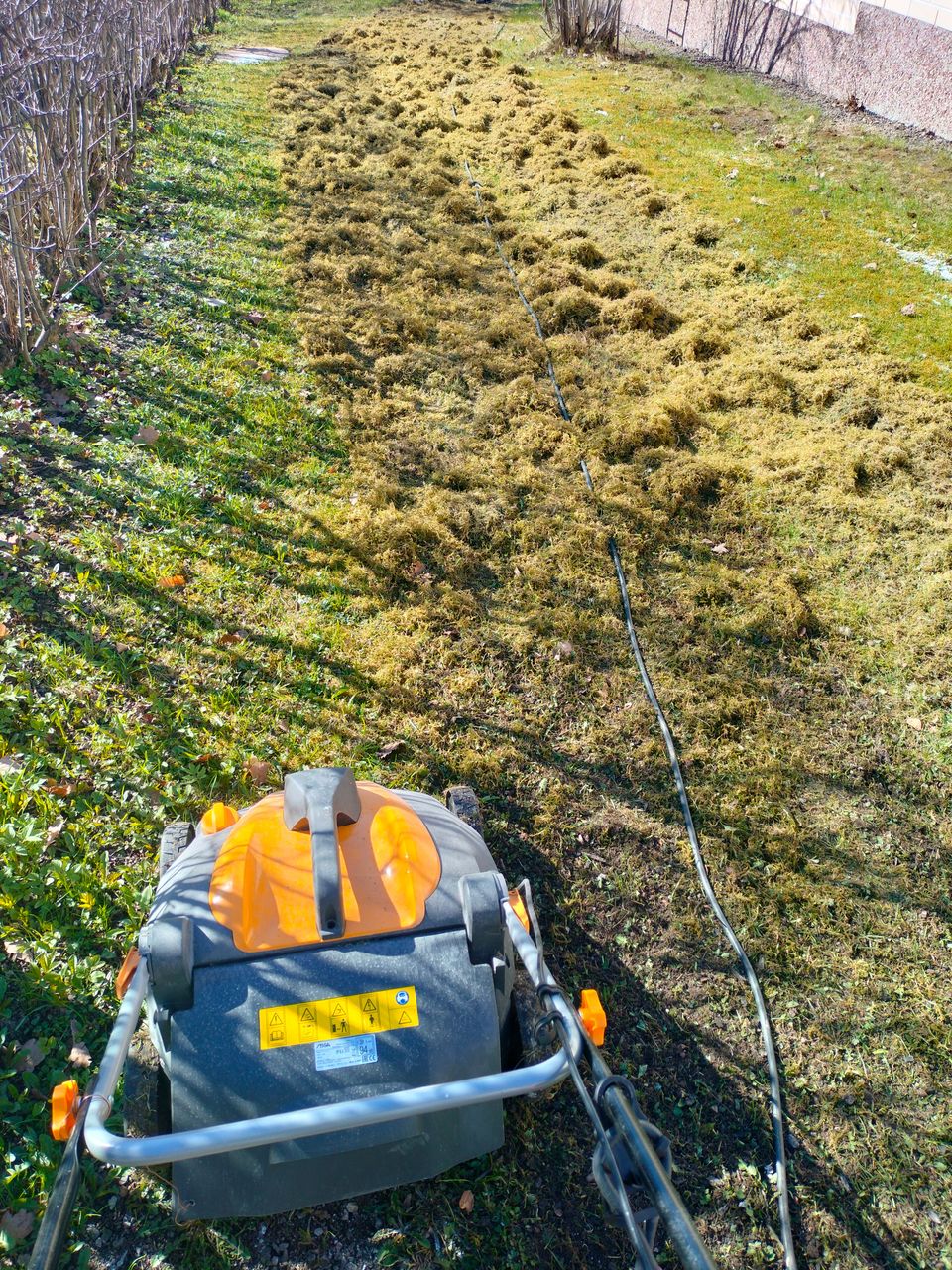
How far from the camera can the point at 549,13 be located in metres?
12.3

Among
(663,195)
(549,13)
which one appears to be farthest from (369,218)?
(549,13)

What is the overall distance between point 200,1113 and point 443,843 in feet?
2.60

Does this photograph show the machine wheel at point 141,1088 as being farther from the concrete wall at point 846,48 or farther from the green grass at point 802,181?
the concrete wall at point 846,48

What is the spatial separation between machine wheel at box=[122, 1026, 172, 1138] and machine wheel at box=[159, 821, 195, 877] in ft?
1.72

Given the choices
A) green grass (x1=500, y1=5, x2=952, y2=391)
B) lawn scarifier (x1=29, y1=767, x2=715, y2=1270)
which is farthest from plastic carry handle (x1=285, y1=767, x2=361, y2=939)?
green grass (x1=500, y1=5, x2=952, y2=391)

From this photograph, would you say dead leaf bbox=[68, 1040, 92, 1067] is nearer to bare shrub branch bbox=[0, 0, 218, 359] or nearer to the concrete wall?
bare shrub branch bbox=[0, 0, 218, 359]

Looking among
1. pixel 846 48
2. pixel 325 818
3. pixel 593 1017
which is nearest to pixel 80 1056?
pixel 325 818

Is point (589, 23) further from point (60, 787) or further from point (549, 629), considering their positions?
point (60, 787)

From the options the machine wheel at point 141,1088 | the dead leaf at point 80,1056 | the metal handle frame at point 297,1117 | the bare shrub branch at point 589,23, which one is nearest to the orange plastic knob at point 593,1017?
the metal handle frame at point 297,1117

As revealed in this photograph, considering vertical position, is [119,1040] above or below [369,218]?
below

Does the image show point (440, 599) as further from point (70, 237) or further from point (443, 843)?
point (70, 237)

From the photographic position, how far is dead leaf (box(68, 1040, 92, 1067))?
93.7 inches

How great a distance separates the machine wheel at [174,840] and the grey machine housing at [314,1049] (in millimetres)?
697

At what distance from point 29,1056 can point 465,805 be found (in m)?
1.43
